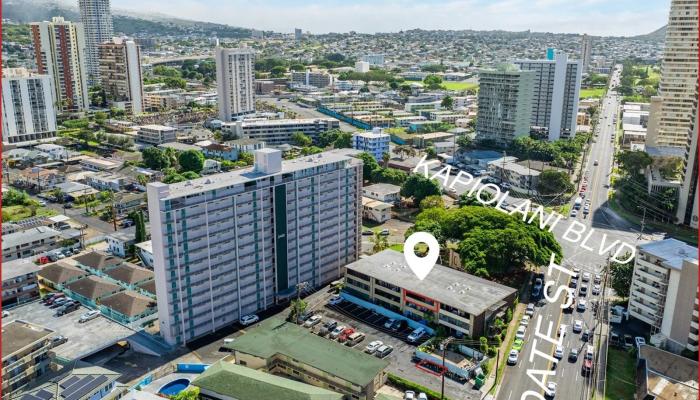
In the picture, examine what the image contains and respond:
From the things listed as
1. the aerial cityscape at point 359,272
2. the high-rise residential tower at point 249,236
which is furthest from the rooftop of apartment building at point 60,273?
the high-rise residential tower at point 249,236

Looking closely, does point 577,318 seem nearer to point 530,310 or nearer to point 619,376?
point 530,310

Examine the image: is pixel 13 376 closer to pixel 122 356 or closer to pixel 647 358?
pixel 122 356

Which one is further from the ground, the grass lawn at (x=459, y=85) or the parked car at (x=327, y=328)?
the grass lawn at (x=459, y=85)

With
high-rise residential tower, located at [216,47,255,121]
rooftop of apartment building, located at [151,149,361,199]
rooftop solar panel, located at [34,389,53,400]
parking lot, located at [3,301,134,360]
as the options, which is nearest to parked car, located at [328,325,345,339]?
rooftop of apartment building, located at [151,149,361,199]

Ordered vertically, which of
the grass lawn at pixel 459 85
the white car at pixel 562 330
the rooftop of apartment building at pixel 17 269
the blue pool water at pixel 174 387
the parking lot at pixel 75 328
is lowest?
the blue pool water at pixel 174 387

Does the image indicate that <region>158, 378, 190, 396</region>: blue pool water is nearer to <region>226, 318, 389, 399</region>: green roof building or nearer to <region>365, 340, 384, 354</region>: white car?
<region>226, 318, 389, 399</region>: green roof building

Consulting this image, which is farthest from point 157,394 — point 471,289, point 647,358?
point 647,358

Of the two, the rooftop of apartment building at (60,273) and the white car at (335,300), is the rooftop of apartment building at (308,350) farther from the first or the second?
the rooftop of apartment building at (60,273)
